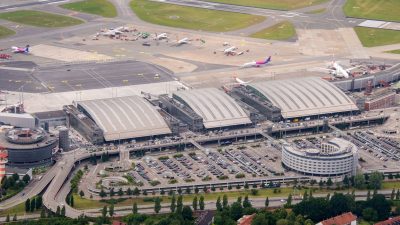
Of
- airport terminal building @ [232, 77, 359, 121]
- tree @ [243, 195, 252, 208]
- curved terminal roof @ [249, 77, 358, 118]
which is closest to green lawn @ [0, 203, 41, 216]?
tree @ [243, 195, 252, 208]

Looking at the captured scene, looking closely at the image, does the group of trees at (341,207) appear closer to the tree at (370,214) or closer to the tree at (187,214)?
the tree at (370,214)

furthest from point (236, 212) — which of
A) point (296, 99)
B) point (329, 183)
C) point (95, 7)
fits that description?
point (95, 7)

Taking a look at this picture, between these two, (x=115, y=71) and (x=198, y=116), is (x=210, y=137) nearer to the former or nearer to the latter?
(x=198, y=116)

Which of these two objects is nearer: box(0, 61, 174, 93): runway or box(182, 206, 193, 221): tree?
box(182, 206, 193, 221): tree

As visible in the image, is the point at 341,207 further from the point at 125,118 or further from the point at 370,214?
the point at 125,118

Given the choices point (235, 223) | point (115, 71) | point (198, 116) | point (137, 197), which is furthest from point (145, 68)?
point (235, 223)

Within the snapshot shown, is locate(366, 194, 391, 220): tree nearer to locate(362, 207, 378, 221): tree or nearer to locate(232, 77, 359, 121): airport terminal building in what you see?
locate(362, 207, 378, 221): tree
